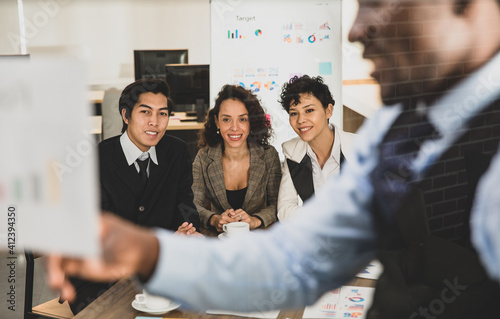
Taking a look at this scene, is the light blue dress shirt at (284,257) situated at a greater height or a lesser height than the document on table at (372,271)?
greater

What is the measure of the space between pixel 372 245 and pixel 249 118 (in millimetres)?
1927

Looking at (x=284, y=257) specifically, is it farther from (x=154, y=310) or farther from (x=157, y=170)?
(x=157, y=170)

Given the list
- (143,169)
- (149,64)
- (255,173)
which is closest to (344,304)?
(143,169)

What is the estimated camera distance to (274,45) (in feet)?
11.9

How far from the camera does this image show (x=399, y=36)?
3412mm

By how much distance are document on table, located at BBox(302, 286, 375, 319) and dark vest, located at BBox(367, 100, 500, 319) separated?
0.12 ft

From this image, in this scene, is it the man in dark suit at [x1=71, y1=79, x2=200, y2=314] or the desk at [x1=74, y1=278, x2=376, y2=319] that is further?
the man in dark suit at [x1=71, y1=79, x2=200, y2=314]

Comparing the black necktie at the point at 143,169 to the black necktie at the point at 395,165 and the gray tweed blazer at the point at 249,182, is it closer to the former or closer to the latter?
the gray tweed blazer at the point at 249,182

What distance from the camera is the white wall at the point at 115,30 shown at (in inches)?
228

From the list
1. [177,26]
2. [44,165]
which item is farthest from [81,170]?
[177,26]

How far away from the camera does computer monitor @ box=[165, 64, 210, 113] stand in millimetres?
4520

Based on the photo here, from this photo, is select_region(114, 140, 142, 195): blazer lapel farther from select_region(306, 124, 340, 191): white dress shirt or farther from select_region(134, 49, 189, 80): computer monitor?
select_region(134, 49, 189, 80): computer monitor

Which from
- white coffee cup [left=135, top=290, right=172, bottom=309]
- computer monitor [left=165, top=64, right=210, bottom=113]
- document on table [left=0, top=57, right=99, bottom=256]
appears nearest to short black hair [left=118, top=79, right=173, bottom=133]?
white coffee cup [left=135, top=290, right=172, bottom=309]

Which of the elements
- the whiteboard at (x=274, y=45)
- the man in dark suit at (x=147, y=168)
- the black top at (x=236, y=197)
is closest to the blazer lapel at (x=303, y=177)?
the black top at (x=236, y=197)
